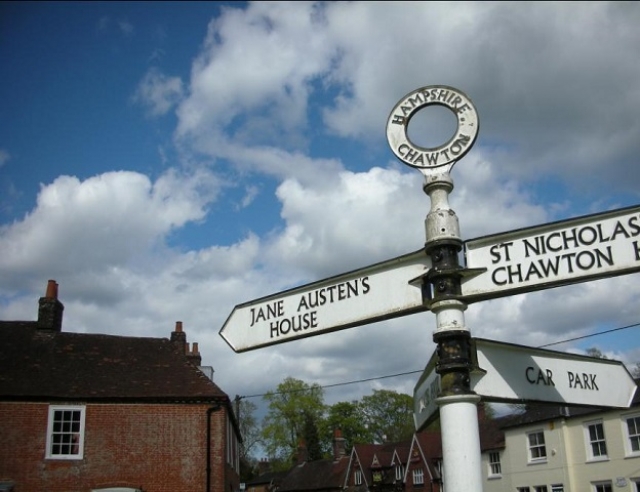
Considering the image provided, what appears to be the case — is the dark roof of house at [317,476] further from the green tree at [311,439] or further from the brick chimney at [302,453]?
the green tree at [311,439]

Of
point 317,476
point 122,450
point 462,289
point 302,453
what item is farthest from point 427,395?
point 302,453

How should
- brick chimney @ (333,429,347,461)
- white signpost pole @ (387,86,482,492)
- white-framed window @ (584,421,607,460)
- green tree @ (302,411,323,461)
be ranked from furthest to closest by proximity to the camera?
green tree @ (302,411,323,461) → brick chimney @ (333,429,347,461) → white-framed window @ (584,421,607,460) → white signpost pole @ (387,86,482,492)

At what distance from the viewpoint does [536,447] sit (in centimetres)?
3114

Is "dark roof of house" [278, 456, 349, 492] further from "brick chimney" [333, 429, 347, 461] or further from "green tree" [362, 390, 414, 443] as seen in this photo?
"green tree" [362, 390, 414, 443]

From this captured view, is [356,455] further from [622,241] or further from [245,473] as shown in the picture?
[622,241]

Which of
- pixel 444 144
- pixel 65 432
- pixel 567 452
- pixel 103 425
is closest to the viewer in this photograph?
pixel 444 144

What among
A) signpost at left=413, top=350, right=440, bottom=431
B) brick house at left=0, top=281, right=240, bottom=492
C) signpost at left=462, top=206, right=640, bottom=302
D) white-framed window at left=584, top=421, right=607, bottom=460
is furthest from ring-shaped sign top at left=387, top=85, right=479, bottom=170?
white-framed window at left=584, top=421, right=607, bottom=460

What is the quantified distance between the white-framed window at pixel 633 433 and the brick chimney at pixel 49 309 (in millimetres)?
22553

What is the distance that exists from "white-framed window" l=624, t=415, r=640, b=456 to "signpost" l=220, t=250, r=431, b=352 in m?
25.9

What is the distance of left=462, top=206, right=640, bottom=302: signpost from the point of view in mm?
3285

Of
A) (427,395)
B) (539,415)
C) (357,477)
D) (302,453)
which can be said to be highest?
(302,453)

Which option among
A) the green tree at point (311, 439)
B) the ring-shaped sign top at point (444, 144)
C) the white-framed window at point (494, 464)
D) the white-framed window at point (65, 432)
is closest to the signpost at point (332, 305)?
the ring-shaped sign top at point (444, 144)

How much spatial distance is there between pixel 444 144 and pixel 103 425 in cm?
2067

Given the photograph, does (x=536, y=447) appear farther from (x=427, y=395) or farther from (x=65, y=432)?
(x=427, y=395)
